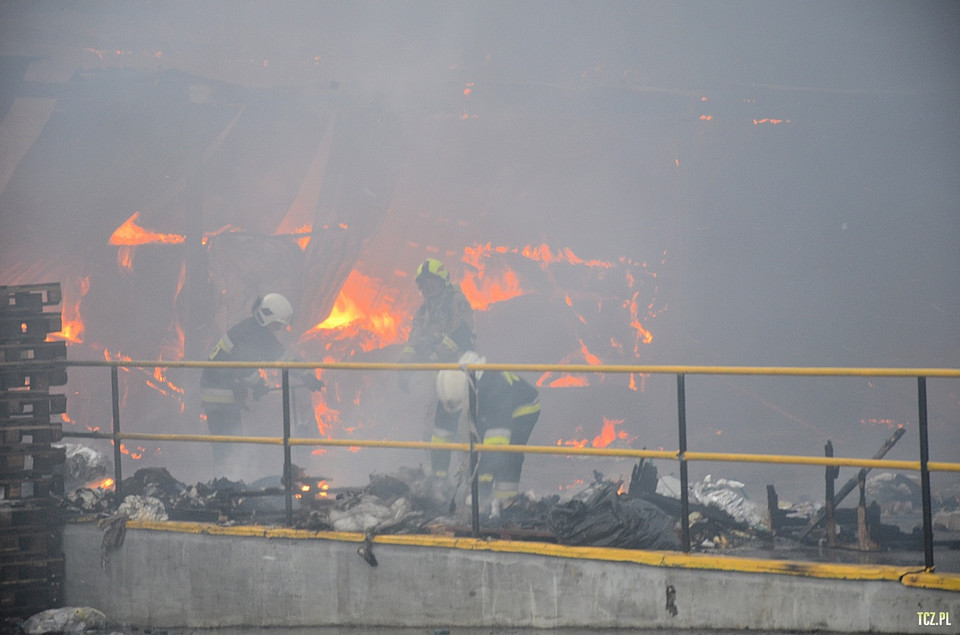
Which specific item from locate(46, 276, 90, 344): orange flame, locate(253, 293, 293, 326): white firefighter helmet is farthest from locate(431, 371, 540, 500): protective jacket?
locate(46, 276, 90, 344): orange flame

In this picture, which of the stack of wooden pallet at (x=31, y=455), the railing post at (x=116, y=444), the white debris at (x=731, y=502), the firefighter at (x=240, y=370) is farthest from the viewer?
the firefighter at (x=240, y=370)

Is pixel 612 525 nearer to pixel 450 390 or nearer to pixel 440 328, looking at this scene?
pixel 450 390

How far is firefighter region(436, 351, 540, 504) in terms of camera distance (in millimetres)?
7160

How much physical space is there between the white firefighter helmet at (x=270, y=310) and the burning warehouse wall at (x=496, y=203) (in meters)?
4.49

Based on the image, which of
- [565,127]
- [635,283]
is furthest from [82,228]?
[635,283]

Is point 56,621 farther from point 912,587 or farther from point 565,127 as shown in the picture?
point 565,127

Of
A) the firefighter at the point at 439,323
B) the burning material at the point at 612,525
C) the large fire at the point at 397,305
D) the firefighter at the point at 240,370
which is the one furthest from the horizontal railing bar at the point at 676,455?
the large fire at the point at 397,305

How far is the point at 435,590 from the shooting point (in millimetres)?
5875

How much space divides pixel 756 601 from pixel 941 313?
9896mm

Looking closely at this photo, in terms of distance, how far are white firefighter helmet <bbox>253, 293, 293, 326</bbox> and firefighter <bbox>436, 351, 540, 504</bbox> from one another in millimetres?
2692

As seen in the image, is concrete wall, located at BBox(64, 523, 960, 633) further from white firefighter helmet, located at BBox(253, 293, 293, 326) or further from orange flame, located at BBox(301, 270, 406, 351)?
orange flame, located at BBox(301, 270, 406, 351)

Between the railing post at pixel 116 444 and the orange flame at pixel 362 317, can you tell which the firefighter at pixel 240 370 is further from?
the orange flame at pixel 362 317

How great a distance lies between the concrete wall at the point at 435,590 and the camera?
5051 mm

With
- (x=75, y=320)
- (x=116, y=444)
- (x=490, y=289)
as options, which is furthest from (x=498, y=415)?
(x=75, y=320)
